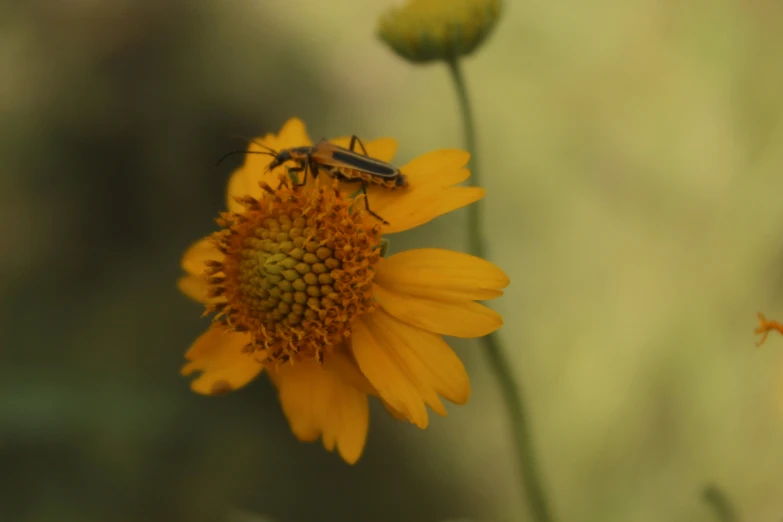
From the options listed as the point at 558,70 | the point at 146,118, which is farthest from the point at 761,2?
Result: the point at 146,118

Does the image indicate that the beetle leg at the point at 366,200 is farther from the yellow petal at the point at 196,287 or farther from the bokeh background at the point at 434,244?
the bokeh background at the point at 434,244

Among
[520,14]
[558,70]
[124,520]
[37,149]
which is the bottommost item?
[124,520]

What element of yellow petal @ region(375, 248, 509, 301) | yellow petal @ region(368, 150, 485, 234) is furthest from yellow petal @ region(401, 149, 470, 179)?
yellow petal @ region(375, 248, 509, 301)

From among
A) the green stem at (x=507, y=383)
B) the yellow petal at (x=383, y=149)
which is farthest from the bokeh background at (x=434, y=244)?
the yellow petal at (x=383, y=149)

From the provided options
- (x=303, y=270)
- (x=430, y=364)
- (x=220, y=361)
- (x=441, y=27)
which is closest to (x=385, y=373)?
(x=430, y=364)

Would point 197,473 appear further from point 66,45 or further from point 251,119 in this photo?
point 66,45

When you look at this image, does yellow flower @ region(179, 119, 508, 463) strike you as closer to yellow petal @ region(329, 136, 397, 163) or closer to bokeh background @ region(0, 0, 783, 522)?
yellow petal @ region(329, 136, 397, 163)

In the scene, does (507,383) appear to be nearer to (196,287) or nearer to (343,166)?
(343,166)
